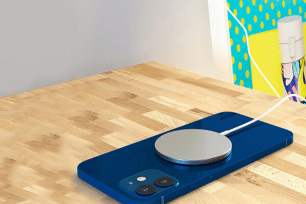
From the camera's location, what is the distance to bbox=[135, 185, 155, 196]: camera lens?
0.47 metres

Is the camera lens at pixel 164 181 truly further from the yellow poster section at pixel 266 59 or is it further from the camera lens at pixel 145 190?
the yellow poster section at pixel 266 59

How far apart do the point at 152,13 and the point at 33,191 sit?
0.64 metres

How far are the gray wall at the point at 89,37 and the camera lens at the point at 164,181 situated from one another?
0.49 m

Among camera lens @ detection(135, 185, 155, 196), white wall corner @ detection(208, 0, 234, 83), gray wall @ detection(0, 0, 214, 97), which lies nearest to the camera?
camera lens @ detection(135, 185, 155, 196)

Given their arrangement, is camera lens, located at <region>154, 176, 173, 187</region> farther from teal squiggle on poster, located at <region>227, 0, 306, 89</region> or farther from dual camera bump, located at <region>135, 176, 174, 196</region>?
teal squiggle on poster, located at <region>227, 0, 306, 89</region>

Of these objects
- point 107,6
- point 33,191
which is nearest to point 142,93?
point 107,6

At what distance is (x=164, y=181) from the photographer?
491 mm

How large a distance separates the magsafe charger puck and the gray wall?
1.34ft

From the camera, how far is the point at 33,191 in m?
0.50

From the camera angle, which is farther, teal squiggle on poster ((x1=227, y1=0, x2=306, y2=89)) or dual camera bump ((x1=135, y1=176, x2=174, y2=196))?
teal squiggle on poster ((x1=227, y1=0, x2=306, y2=89))

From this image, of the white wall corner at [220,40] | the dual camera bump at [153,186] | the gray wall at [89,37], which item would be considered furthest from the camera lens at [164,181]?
the white wall corner at [220,40]

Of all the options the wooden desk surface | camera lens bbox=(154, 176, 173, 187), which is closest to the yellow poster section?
the wooden desk surface

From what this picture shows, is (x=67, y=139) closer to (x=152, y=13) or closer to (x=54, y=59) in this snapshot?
(x=54, y=59)

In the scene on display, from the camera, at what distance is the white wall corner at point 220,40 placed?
3.68ft
